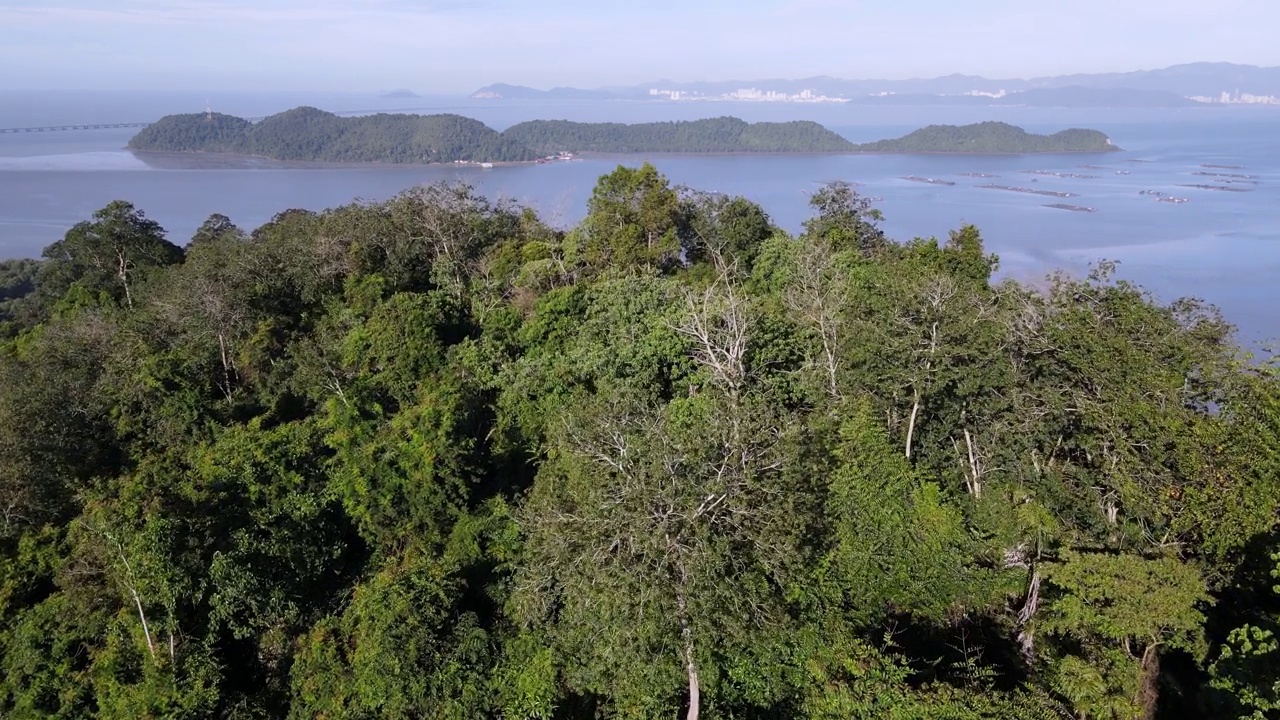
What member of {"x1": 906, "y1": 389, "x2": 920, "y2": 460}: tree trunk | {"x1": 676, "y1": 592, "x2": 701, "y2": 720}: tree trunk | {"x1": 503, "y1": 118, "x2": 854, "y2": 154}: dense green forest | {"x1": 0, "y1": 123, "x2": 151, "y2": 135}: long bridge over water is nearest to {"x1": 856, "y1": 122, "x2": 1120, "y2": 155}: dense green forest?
{"x1": 503, "y1": 118, "x2": 854, "y2": 154}: dense green forest

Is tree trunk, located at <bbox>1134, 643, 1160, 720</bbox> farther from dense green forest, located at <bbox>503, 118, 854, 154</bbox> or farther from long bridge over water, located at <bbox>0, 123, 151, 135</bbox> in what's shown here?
long bridge over water, located at <bbox>0, 123, 151, 135</bbox>

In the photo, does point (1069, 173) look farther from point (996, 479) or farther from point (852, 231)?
point (996, 479)

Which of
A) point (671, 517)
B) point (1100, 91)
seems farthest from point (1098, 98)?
point (671, 517)

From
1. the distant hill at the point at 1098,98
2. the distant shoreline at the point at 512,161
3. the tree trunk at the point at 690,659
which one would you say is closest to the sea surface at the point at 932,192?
the distant shoreline at the point at 512,161

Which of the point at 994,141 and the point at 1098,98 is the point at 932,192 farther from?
the point at 1098,98

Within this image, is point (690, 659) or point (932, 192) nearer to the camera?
point (690, 659)
